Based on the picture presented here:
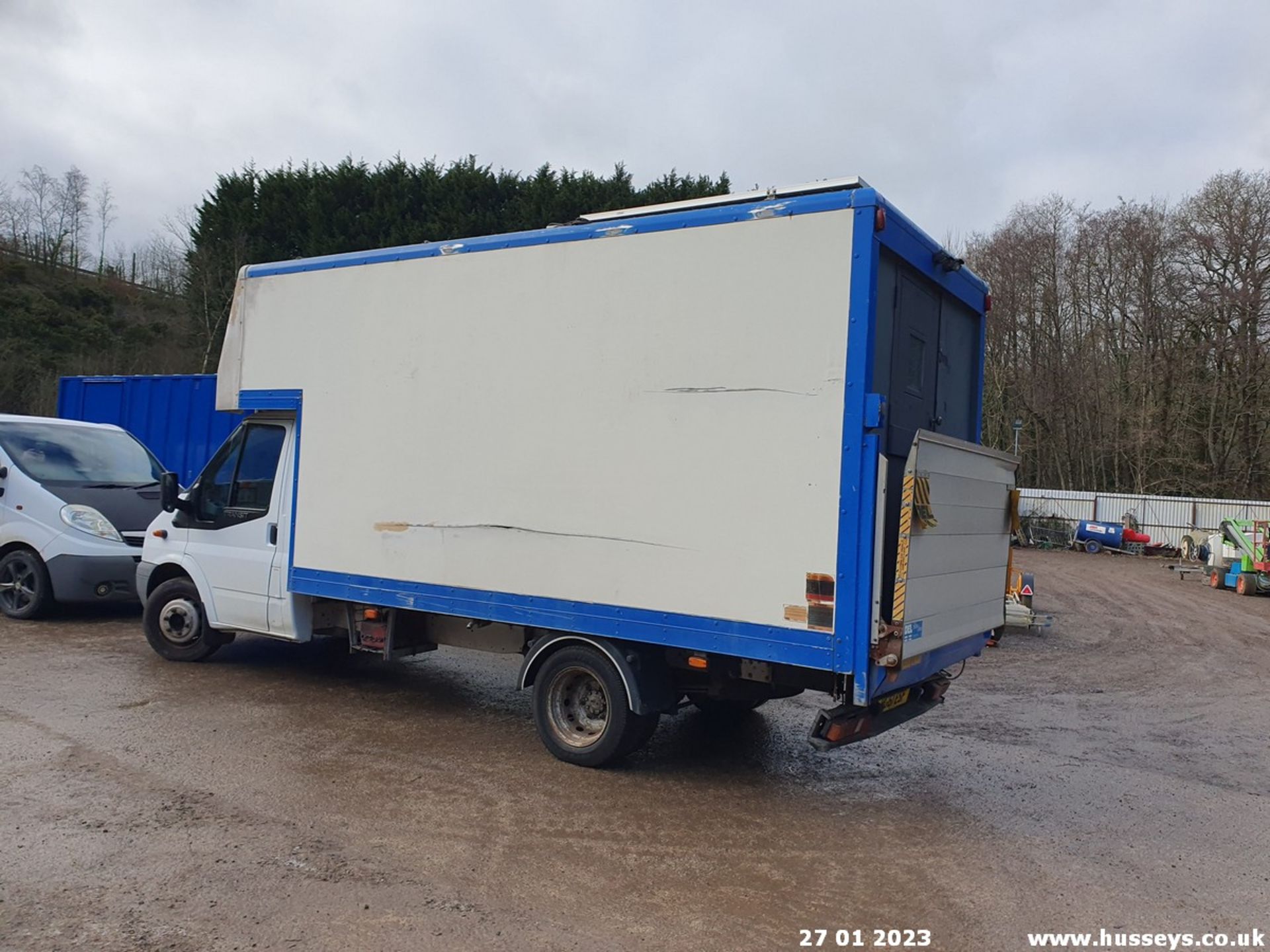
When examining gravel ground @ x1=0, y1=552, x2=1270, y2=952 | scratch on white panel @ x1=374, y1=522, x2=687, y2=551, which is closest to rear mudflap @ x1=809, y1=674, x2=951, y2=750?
gravel ground @ x1=0, y1=552, x2=1270, y2=952

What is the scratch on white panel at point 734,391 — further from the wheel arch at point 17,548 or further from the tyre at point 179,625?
the wheel arch at point 17,548

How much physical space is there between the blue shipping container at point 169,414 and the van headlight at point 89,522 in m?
4.13

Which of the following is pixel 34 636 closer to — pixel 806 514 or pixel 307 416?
pixel 307 416

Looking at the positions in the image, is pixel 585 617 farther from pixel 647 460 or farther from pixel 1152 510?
pixel 1152 510

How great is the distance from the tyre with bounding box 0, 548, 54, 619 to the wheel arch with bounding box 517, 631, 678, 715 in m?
6.67

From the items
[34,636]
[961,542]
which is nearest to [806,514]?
[961,542]

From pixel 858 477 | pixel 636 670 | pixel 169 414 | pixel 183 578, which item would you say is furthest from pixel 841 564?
pixel 169 414

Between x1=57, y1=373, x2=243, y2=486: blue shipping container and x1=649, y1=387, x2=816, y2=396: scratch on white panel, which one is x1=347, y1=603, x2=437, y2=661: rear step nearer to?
x1=649, y1=387, x2=816, y2=396: scratch on white panel

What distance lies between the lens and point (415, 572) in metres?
6.08

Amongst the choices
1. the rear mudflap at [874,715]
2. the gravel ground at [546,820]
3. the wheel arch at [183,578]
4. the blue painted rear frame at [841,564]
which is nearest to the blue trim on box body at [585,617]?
the blue painted rear frame at [841,564]

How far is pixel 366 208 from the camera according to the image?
100 feet

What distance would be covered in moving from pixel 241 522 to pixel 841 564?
4849 millimetres

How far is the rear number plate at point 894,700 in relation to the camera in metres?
5.17

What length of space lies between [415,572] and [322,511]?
995mm
